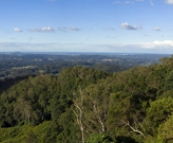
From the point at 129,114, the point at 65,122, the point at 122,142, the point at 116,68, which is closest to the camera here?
the point at 122,142

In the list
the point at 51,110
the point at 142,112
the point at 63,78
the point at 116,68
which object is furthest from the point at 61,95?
the point at 116,68

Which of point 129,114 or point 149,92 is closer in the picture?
point 129,114

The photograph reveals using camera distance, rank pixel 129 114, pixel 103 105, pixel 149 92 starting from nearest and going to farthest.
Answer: pixel 129 114
pixel 103 105
pixel 149 92

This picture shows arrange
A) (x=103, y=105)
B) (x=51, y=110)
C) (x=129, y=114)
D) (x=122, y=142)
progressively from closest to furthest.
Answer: (x=122, y=142) → (x=129, y=114) → (x=103, y=105) → (x=51, y=110)

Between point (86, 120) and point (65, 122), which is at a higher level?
point (86, 120)

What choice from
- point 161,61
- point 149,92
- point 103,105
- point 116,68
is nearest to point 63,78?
point 161,61

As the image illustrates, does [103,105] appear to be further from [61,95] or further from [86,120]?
[61,95]

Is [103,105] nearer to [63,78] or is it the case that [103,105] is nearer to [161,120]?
[161,120]
